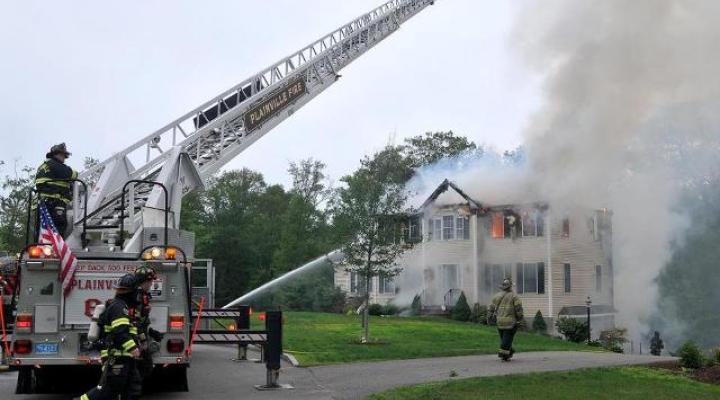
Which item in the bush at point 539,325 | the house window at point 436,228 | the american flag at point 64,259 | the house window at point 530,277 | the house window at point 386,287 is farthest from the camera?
the house window at point 386,287

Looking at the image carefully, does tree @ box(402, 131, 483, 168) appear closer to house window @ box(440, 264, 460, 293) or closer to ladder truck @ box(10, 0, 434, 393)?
house window @ box(440, 264, 460, 293)

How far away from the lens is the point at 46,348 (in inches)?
341

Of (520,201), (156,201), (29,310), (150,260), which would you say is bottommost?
(29,310)

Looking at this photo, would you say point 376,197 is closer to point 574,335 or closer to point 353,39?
point 353,39

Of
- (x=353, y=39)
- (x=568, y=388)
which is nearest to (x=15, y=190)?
(x=353, y=39)

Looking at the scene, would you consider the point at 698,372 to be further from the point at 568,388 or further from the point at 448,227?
the point at 448,227

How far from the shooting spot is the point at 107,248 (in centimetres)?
1005

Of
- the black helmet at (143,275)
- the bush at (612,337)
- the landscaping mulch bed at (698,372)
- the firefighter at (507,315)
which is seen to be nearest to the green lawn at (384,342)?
the firefighter at (507,315)

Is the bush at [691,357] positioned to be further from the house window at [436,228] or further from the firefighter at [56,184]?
the house window at [436,228]

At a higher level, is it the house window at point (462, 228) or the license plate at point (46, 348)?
the house window at point (462, 228)

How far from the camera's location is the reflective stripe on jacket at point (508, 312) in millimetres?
13172

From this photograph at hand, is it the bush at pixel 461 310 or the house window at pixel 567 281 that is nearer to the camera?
the bush at pixel 461 310

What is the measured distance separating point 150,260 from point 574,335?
63.8 ft

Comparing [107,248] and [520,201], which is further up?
[520,201]
